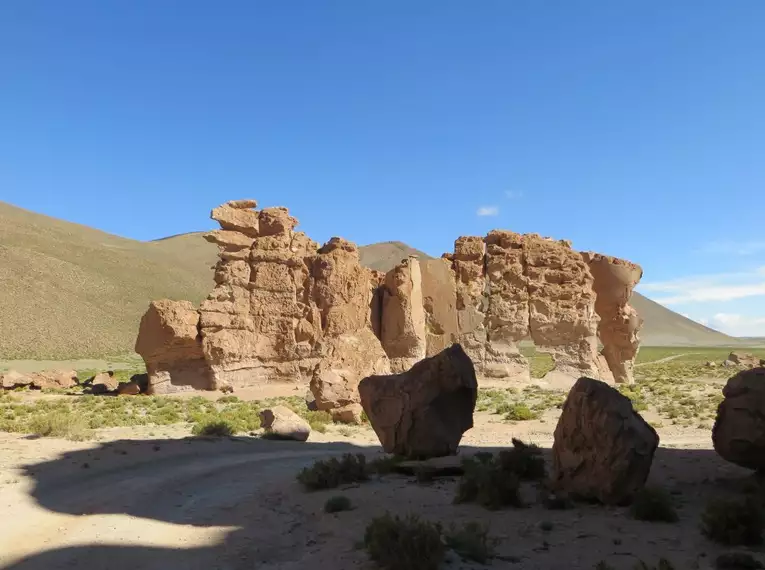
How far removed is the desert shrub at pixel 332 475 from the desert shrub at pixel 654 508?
3969mm

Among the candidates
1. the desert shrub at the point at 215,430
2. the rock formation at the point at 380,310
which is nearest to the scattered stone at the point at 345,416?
the desert shrub at the point at 215,430

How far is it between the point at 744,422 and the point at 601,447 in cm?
233

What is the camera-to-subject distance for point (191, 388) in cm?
2595

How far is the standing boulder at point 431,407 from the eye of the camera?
10289 mm

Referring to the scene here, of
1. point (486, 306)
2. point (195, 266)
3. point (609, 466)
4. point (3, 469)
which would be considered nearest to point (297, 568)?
point (609, 466)

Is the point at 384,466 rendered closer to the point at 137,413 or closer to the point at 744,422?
the point at 744,422

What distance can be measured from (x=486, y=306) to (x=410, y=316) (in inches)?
166

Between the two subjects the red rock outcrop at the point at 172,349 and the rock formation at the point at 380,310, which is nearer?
the red rock outcrop at the point at 172,349

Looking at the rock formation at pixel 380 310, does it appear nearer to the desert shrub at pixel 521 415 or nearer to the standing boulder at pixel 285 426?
the desert shrub at pixel 521 415

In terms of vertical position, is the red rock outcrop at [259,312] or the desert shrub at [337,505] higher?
the red rock outcrop at [259,312]

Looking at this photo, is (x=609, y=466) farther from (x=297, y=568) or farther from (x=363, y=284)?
(x=363, y=284)

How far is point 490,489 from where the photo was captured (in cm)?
747

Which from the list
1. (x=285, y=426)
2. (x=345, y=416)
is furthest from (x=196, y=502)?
(x=345, y=416)

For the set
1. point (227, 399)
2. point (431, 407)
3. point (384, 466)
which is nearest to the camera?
point (384, 466)
